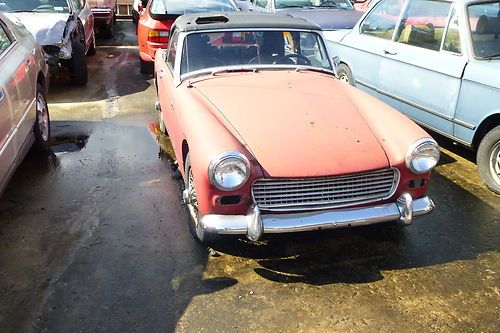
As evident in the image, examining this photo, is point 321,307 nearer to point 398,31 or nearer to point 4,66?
point 4,66

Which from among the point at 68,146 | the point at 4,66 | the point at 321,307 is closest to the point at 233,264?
the point at 321,307

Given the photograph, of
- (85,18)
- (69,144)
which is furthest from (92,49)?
(69,144)

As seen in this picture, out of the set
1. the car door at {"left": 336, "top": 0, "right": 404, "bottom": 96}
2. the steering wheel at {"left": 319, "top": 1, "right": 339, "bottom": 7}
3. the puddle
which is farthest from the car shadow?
the steering wheel at {"left": 319, "top": 1, "right": 339, "bottom": 7}

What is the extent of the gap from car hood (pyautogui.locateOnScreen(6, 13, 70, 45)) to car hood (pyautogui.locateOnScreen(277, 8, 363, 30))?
3.54m

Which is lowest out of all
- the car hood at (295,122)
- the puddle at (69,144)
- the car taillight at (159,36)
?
the puddle at (69,144)

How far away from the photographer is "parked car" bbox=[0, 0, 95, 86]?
23.5ft

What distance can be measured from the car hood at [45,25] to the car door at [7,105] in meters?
2.68

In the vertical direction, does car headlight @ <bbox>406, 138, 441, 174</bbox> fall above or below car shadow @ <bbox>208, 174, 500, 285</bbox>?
above

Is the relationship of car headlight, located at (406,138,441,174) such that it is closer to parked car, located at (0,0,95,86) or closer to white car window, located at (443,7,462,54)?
white car window, located at (443,7,462,54)

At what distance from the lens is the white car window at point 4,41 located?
4484 mm

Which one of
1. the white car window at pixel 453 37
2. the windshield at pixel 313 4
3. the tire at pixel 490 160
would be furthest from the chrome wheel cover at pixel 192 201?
the windshield at pixel 313 4

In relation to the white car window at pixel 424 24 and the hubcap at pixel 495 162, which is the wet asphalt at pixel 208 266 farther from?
the white car window at pixel 424 24

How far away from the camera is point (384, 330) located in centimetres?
287

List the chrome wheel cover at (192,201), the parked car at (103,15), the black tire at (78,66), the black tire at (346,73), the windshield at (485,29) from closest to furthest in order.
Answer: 1. the chrome wheel cover at (192,201)
2. the windshield at (485,29)
3. the black tire at (346,73)
4. the black tire at (78,66)
5. the parked car at (103,15)
